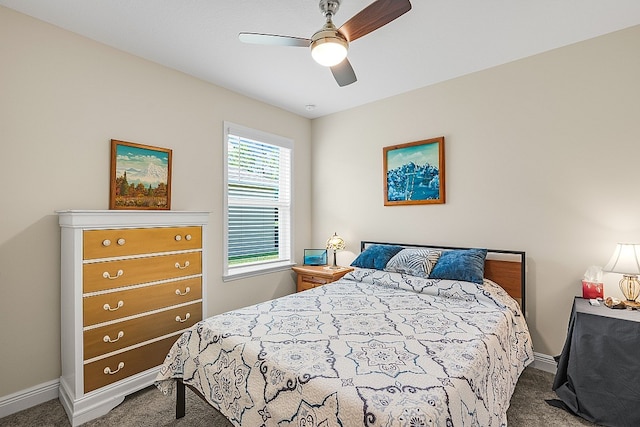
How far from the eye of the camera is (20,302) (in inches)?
84.7

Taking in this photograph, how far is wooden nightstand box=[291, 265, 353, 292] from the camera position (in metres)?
3.59

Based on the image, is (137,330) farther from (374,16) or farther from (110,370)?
(374,16)

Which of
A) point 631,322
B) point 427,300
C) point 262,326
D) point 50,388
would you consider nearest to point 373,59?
point 427,300

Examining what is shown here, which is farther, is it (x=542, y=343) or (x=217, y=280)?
(x=217, y=280)

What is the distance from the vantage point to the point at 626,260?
84.4 inches

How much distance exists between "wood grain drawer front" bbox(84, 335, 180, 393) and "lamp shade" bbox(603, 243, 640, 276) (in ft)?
10.9

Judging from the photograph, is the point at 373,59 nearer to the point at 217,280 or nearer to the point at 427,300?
the point at 427,300

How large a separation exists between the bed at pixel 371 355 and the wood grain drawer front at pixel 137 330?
517 millimetres

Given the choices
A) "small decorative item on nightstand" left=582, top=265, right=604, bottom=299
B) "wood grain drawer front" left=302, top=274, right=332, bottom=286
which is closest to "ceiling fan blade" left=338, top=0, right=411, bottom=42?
"small decorative item on nightstand" left=582, top=265, right=604, bottom=299

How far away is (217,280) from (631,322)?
3.29m

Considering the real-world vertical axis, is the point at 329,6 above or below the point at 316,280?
above

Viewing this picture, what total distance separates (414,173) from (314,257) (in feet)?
5.33

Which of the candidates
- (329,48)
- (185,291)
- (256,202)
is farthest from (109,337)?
(329,48)

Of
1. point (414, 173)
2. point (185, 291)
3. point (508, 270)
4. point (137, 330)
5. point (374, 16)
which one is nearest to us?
point (374, 16)
